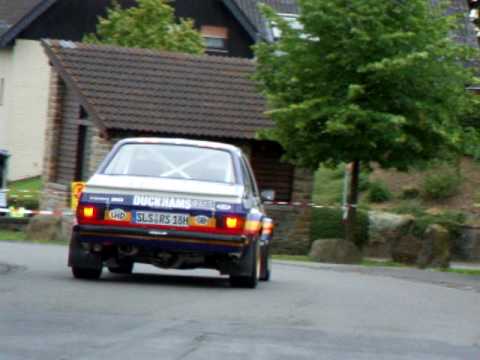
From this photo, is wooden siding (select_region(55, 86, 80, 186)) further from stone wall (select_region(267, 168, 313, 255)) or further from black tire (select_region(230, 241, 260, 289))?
black tire (select_region(230, 241, 260, 289))

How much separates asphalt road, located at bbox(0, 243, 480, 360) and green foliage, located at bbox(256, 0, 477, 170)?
11527mm

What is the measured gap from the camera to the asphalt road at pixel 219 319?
1037 cm

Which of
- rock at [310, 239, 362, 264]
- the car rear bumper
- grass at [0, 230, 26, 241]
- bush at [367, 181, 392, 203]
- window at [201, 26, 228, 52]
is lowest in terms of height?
grass at [0, 230, 26, 241]

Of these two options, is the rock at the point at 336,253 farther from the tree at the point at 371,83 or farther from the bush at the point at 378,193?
the bush at the point at 378,193

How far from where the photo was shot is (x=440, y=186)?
43406mm

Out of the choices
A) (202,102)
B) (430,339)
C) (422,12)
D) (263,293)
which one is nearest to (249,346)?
(430,339)

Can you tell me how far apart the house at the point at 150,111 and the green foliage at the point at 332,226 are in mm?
610

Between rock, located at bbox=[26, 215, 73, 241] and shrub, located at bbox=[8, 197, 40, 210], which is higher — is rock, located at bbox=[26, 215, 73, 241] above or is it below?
below

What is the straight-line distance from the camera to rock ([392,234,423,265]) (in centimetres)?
3188

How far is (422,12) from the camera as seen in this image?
30.6 meters

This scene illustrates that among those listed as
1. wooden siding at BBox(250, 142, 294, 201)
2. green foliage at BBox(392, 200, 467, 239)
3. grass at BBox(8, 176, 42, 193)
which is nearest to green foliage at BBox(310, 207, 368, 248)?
wooden siding at BBox(250, 142, 294, 201)

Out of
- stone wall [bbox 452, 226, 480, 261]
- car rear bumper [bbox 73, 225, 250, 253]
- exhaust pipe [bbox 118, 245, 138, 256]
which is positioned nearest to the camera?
car rear bumper [bbox 73, 225, 250, 253]

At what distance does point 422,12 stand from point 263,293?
1558 centimetres

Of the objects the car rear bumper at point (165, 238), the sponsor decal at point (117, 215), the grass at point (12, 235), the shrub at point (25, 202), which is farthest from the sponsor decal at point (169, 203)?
the shrub at point (25, 202)
